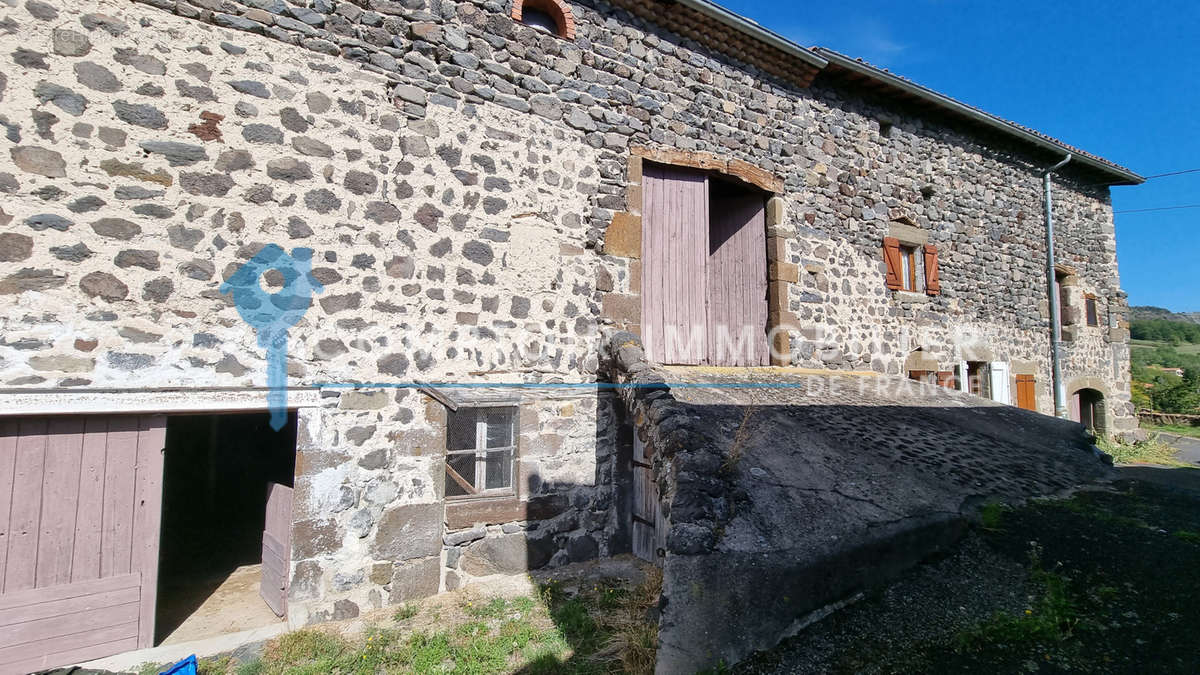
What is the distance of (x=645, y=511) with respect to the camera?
18.4 ft

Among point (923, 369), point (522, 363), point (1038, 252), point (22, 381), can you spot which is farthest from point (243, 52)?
point (1038, 252)

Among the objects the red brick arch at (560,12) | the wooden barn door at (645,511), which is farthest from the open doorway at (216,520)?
the red brick arch at (560,12)

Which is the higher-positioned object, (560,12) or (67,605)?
(560,12)

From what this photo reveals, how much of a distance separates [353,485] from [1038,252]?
11029 millimetres

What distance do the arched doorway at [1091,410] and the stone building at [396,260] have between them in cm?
525

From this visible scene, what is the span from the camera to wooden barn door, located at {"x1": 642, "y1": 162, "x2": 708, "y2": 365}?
20.5ft

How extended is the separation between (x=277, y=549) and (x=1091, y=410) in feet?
44.1

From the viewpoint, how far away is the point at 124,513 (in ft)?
13.0

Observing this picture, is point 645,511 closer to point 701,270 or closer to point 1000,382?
point 701,270

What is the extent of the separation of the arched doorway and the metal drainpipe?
3.87 feet

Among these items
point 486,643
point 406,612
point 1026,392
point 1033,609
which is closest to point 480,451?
point 406,612

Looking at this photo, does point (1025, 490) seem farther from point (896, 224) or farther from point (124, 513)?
point (124, 513)

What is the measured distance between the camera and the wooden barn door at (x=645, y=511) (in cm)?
542

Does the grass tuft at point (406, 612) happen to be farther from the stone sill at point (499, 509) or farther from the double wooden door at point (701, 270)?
the double wooden door at point (701, 270)
